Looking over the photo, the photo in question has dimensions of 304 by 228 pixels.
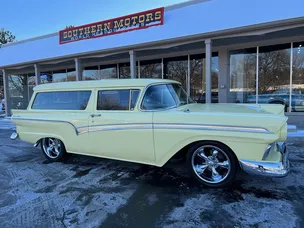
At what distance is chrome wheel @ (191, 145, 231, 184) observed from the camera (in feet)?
11.3

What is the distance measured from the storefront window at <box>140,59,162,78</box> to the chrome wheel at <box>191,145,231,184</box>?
9481mm

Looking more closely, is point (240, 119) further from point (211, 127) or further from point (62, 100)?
point (62, 100)

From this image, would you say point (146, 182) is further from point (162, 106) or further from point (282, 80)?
point (282, 80)

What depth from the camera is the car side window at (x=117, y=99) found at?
3.93 m

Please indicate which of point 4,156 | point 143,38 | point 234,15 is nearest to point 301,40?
point 234,15

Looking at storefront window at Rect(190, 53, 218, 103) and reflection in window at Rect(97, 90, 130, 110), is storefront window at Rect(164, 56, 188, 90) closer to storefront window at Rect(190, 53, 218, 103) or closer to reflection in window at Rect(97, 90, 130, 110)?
storefront window at Rect(190, 53, 218, 103)

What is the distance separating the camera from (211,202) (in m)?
3.07

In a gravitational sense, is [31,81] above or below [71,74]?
below

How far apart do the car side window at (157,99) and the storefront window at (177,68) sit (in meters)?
7.98

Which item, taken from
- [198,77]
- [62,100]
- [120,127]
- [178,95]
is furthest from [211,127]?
[198,77]

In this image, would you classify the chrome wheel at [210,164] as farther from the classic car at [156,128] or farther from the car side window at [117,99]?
the car side window at [117,99]

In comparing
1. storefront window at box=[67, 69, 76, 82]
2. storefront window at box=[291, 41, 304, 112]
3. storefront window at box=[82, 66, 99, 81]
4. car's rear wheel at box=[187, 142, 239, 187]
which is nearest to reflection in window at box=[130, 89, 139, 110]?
car's rear wheel at box=[187, 142, 239, 187]

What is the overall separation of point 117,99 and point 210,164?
1.97 m

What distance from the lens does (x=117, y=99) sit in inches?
161
